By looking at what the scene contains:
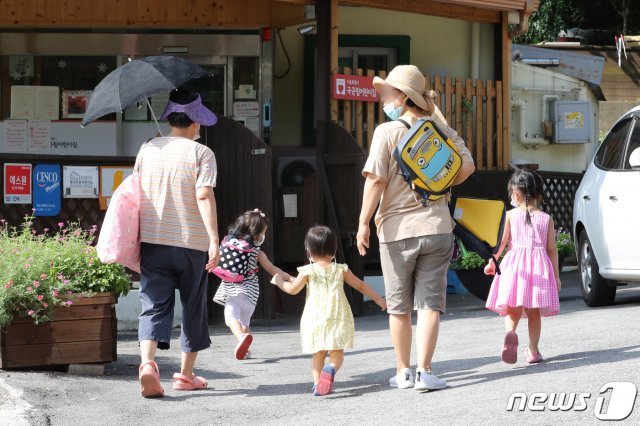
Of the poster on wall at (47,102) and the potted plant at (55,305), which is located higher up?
the poster on wall at (47,102)

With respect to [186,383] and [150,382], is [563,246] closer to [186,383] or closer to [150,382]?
[186,383]

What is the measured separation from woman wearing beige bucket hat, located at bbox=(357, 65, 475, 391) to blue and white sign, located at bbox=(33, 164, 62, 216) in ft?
16.3

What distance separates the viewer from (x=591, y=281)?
35.8 feet

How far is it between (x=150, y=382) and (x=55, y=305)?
1.23 meters

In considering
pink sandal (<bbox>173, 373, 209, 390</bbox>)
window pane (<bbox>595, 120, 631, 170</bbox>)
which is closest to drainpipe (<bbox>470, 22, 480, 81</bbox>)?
window pane (<bbox>595, 120, 631, 170</bbox>)

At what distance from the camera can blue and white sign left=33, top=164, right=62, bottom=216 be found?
1099 centimetres

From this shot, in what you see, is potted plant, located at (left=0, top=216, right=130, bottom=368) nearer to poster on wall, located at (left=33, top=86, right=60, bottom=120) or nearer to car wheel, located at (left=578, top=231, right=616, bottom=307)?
car wheel, located at (left=578, top=231, right=616, bottom=307)

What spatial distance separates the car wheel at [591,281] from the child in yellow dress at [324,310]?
13.7 ft

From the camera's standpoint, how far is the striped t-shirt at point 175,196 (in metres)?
7.09

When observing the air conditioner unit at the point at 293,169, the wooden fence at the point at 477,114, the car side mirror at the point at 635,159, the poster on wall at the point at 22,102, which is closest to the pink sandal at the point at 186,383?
the car side mirror at the point at 635,159

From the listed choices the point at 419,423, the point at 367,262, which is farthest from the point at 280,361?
the point at 367,262

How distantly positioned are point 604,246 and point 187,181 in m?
4.85

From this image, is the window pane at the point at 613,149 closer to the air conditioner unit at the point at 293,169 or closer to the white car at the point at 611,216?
the white car at the point at 611,216

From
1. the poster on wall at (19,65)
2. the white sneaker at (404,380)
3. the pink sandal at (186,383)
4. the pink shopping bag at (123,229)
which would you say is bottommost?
the pink sandal at (186,383)
